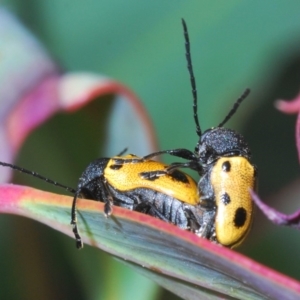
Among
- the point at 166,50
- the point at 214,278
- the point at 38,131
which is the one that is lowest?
the point at 214,278

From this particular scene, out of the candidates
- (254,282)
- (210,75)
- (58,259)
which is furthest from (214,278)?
(210,75)

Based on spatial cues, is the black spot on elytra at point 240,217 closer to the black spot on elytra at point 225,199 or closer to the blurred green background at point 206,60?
the black spot on elytra at point 225,199

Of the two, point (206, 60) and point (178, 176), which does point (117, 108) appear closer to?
point (178, 176)

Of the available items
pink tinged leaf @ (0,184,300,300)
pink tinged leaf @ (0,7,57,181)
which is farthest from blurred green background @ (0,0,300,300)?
pink tinged leaf @ (0,184,300,300)

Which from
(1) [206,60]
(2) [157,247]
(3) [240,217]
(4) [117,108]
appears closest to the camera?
(2) [157,247]

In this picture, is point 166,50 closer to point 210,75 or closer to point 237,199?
point 210,75

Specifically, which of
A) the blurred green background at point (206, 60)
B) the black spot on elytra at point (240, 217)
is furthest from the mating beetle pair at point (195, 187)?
the blurred green background at point (206, 60)

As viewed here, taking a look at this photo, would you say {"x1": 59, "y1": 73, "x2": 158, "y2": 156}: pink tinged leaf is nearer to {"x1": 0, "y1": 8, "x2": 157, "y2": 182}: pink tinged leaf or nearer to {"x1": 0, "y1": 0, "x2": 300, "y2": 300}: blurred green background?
{"x1": 0, "y1": 8, "x2": 157, "y2": 182}: pink tinged leaf

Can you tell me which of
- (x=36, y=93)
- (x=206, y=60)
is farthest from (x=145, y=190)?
(x=206, y=60)
